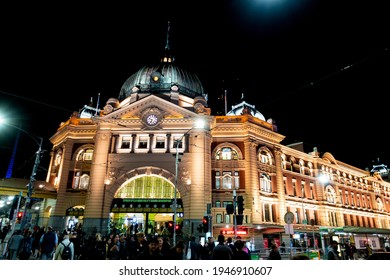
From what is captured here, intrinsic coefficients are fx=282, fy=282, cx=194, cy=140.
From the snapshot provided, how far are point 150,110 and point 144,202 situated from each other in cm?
1352

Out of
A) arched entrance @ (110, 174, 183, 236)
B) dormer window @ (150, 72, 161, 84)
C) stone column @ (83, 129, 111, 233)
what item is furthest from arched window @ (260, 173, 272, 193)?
dormer window @ (150, 72, 161, 84)

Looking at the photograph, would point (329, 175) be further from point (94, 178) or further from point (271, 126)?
point (94, 178)

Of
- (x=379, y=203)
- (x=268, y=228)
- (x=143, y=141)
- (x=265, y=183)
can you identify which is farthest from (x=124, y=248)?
(x=379, y=203)

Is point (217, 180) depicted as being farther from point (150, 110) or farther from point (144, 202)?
point (150, 110)

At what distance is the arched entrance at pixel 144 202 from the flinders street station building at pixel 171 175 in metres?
0.14

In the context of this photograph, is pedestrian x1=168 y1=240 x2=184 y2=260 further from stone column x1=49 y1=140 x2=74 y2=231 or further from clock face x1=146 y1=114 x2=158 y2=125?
stone column x1=49 y1=140 x2=74 y2=231

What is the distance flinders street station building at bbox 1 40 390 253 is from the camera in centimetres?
3812

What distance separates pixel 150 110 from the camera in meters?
42.2

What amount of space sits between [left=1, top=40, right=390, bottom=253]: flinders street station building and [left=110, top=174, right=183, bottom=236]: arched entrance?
0.44ft

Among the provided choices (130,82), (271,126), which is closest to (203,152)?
(271,126)

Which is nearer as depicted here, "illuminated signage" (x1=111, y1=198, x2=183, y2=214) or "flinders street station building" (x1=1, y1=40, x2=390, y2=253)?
"illuminated signage" (x1=111, y1=198, x2=183, y2=214)

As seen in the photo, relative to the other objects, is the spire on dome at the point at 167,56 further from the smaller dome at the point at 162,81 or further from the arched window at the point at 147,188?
the arched window at the point at 147,188

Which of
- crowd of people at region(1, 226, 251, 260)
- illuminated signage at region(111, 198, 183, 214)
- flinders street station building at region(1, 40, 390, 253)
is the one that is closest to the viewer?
crowd of people at region(1, 226, 251, 260)

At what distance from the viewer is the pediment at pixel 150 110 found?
41969 millimetres
